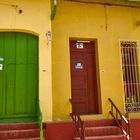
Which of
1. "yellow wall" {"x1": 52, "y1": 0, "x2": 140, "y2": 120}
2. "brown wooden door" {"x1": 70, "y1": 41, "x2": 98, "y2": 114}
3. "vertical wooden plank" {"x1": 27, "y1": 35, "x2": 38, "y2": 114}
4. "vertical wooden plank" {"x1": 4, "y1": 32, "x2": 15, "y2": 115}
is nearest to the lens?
"vertical wooden plank" {"x1": 4, "y1": 32, "x2": 15, "y2": 115}

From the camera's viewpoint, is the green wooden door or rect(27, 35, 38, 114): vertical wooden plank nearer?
the green wooden door

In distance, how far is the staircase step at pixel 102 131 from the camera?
7.93 m

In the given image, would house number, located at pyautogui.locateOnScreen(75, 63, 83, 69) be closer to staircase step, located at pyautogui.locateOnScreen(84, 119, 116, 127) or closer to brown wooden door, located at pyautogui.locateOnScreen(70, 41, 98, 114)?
brown wooden door, located at pyautogui.locateOnScreen(70, 41, 98, 114)

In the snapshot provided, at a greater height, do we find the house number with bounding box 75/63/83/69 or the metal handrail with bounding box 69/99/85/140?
the house number with bounding box 75/63/83/69

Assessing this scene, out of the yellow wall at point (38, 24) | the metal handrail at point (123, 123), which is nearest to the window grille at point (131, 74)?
the metal handrail at point (123, 123)

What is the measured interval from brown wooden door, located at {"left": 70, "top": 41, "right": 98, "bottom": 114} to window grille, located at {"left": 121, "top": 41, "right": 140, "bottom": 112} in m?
1.12

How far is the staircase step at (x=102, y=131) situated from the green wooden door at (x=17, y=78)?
67.6 inches

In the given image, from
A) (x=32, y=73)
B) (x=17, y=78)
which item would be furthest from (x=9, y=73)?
(x=32, y=73)

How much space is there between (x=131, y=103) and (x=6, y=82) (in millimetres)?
4398

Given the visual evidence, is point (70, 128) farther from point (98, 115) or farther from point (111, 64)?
point (111, 64)

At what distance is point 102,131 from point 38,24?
12.7 feet

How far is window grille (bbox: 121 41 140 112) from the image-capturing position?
9.65 metres

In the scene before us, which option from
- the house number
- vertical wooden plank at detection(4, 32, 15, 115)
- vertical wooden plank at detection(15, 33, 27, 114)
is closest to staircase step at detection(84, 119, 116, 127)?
vertical wooden plank at detection(15, 33, 27, 114)

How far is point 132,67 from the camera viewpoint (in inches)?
392
